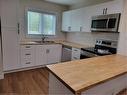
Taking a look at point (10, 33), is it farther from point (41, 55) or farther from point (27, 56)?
point (41, 55)

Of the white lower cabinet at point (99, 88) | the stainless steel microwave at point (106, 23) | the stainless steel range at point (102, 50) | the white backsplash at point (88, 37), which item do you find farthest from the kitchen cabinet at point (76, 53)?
the white lower cabinet at point (99, 88)

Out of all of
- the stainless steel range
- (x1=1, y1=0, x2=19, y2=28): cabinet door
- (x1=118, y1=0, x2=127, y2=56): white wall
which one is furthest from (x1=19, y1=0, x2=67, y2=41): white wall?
(x1=118, y1=0, x2=127, y2=56): white wall

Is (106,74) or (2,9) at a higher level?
(2,9)

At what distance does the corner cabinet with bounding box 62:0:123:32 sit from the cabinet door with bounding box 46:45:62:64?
0.89 m

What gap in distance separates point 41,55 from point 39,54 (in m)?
0.08

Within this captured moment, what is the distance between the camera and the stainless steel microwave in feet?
7.61

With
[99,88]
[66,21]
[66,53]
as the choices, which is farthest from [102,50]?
[66,21]

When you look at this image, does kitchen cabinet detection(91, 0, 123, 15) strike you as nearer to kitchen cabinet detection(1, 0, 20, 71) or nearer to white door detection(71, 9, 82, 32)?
white door detection(71, 9, 82, 32)

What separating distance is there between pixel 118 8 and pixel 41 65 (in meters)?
2.92

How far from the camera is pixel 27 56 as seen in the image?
3.46m

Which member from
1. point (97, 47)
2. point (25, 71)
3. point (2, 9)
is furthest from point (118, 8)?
point (25, 71)

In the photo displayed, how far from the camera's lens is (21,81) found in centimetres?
277

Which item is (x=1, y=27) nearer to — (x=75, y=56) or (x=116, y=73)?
(x=75, y=56)

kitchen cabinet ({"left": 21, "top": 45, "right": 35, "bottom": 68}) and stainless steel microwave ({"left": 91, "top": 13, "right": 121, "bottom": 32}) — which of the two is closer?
stainless steel microwave ({"left": 91, "top": 13, "right": 121, "bottom": 32})
